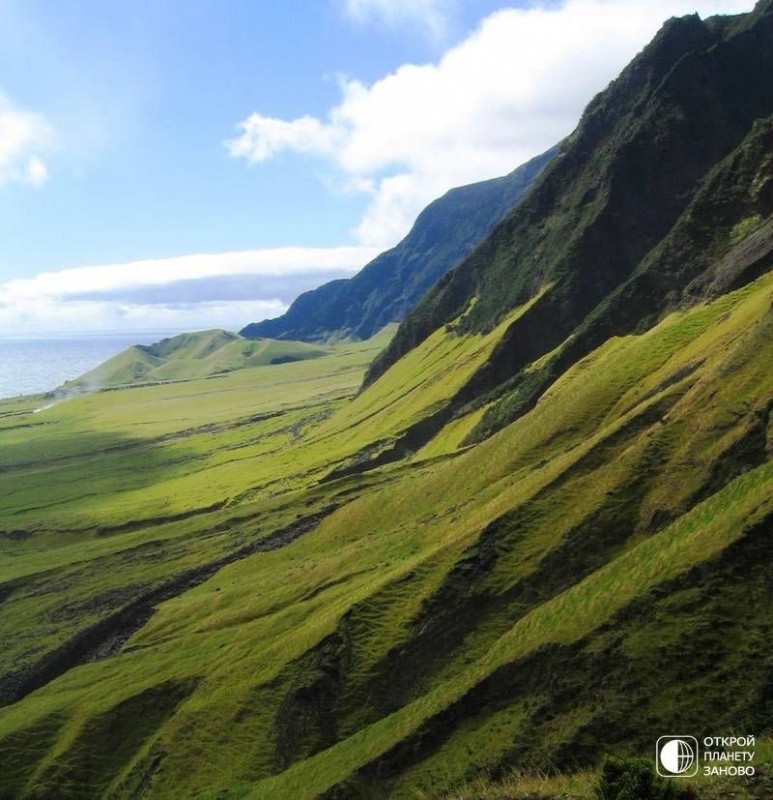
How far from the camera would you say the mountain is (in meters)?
39.1

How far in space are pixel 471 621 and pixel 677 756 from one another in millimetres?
22894

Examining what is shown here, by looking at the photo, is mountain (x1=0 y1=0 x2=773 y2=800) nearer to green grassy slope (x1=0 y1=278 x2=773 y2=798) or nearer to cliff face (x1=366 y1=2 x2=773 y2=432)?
green grassy slope (x1=0 y1=278 x2=773 y2=798)

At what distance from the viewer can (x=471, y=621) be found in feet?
174

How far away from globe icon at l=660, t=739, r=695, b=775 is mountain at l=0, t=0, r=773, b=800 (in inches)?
64.2

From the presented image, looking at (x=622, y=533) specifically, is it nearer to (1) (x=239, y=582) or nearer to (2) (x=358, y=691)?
(2) (x=358, y=691)

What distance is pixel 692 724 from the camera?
3600 cm

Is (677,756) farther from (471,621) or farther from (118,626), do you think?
(118,626)

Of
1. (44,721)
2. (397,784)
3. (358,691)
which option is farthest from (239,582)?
(397,784)

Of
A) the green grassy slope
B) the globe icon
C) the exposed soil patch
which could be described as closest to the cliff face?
the green grassy slope

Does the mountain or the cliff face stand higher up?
the cliff face

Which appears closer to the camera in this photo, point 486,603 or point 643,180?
point 486,603

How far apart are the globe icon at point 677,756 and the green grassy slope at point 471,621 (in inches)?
158

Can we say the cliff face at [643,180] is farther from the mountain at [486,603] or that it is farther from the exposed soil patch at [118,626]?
the exposed soil patch at [118,626]

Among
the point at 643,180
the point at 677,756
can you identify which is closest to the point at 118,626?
the point at 677,756
